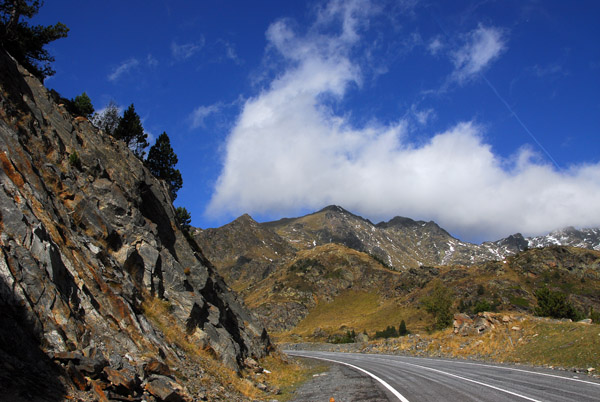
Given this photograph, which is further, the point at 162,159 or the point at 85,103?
the point at 162,159

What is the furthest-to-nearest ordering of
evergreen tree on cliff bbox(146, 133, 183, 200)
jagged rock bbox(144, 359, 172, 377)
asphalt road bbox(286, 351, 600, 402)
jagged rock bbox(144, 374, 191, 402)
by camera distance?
evergreen tree on cliff bbox(146, 133, 183, 200) < asphalt road bbox(286, 351, 600, 402) < jagged rock bbox(144, 359, 172, 377) < jagged rock bbox(144, 374, 191, 402)

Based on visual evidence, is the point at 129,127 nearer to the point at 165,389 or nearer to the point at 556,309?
the point at 165,389

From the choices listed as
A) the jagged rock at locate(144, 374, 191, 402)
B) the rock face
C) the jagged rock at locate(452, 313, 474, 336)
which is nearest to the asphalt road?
the jagged rock at locate(144, 374, 191, 402)

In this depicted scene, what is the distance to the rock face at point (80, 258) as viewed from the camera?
8273 mm

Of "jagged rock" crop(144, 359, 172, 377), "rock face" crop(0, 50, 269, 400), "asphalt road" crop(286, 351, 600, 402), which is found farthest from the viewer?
"asphalt road" crop(286, 351, 600, 402)

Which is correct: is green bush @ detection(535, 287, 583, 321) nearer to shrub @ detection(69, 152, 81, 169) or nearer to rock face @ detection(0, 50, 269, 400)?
rock face @ detection(0, 50, 269, 400)

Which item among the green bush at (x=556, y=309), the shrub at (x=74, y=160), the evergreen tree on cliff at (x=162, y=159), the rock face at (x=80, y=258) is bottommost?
the green bush at (x=556, y=309)

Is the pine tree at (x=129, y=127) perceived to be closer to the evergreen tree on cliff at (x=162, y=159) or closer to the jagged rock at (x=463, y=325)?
the evergreen tree on cliff at (x=162, y=159)

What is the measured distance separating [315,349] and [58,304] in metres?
64.1

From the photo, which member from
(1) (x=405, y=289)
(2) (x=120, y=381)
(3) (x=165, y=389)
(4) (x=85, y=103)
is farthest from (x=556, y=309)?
(1) (x=405, y=289)

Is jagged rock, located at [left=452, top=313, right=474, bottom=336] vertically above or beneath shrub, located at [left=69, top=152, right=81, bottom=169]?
beneath

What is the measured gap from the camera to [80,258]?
12.7m

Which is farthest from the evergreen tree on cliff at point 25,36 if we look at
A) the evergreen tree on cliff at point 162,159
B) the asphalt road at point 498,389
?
the asphalt road at point 498,389

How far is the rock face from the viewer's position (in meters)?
8.27
